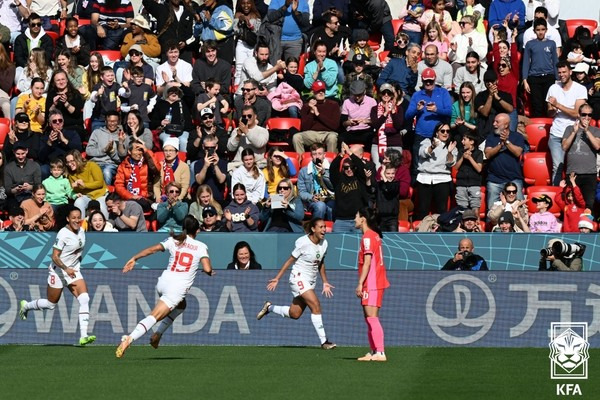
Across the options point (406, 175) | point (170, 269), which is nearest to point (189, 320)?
point (170, 269)

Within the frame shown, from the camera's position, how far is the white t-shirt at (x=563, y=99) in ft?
75.3

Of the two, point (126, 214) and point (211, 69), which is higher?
point (211, 69)

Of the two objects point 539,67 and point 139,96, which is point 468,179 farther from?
point 139,96

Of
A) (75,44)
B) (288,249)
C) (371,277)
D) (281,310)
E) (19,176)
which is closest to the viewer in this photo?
(371,277)

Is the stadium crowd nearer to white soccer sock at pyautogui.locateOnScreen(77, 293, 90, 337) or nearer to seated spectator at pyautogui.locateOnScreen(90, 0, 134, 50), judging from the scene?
seated spectator at pyautogui.locateOnScreen(90, 0, 134, 50)

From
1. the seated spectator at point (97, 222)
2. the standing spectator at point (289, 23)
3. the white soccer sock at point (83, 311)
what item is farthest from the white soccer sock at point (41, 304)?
the standing spectator at point (289, 23)

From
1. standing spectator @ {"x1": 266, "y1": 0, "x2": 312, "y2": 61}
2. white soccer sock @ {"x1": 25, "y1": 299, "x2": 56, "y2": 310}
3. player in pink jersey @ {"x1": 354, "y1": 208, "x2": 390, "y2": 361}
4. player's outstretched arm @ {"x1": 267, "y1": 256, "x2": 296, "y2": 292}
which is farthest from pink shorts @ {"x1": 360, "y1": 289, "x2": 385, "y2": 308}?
standing spectator @ {"x1": 266, "y1": 0, "x2": 312, "y2": 61}

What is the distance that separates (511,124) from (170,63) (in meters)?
6.33

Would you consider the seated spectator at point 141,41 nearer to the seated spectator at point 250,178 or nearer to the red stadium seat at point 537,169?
the seated spectator at point 250,178

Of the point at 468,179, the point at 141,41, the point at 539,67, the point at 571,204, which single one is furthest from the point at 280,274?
the point at 141,41

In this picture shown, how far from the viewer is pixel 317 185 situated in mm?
21969

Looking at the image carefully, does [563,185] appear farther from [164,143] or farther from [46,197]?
[46,197]

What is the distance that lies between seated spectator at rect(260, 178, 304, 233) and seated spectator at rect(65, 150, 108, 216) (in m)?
2.81

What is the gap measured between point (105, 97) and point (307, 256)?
6.94 metres
